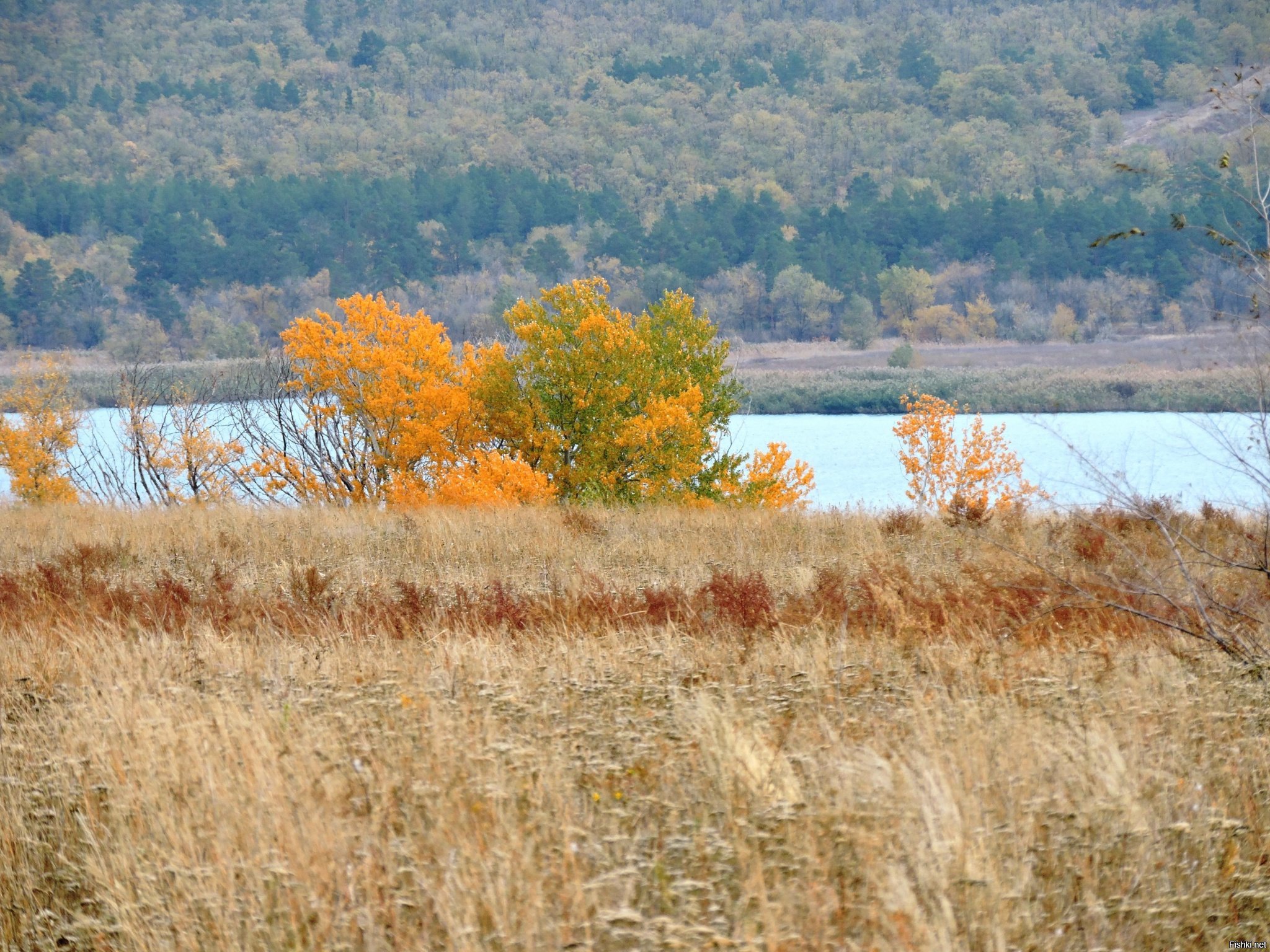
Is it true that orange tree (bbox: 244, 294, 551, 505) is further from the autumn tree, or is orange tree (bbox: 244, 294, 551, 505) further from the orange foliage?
the orange foliage

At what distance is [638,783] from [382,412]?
1848 centimetres

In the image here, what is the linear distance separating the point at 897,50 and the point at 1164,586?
161051 millimetres

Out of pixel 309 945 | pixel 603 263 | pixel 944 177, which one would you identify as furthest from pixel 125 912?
pixel 944 177

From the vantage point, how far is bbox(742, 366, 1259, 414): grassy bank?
Answer: 58.9 m

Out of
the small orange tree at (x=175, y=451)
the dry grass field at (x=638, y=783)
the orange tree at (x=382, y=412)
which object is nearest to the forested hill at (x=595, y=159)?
the dry grass field at (x=638, y=783)

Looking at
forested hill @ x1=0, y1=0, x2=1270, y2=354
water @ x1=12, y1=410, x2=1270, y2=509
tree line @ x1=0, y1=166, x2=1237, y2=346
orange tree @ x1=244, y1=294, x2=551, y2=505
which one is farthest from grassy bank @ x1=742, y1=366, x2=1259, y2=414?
orange tree @ x1=244, y1=294, x2=551, y2=505

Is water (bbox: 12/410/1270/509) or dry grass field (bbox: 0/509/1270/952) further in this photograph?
water (bbox: 12/410/1270/509)

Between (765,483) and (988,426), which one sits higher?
(765,483)

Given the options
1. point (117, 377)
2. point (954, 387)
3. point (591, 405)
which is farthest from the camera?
point (954, 387)

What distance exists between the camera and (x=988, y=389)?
62875 millimetres

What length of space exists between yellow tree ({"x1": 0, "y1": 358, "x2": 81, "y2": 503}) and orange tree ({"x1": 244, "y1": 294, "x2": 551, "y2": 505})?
7.02 metres

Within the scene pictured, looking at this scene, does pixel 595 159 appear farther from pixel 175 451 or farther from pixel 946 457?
pixel 946 457

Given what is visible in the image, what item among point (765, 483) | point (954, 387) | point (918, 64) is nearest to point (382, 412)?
point (765, 483)

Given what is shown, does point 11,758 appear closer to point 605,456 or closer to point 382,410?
point 605,456
